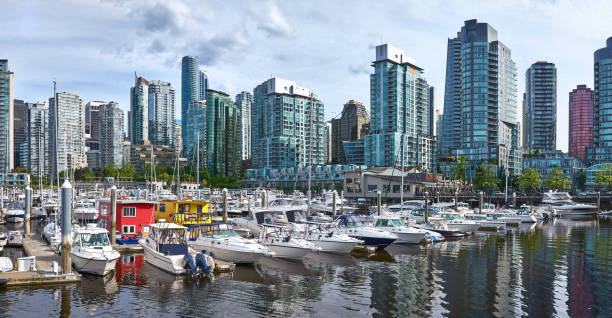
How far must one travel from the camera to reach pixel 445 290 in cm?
2500

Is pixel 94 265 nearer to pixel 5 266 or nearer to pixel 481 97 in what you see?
pixel 5 266

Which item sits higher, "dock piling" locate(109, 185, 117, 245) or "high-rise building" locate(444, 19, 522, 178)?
"high-rise building" locate(444, 19, 522, 178)

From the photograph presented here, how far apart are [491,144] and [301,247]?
531ft

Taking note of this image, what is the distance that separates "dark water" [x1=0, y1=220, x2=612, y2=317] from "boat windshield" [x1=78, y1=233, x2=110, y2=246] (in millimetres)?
2056

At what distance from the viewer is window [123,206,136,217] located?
133ft

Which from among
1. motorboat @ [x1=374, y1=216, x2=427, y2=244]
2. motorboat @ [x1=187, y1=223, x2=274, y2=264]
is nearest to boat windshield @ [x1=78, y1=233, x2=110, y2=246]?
motorboat @ [x1=187, y1=223, x2=274, y2=264]

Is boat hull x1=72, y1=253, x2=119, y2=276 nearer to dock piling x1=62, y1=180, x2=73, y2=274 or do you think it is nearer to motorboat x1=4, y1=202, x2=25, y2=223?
dock piling x1=62, y1=180, x2=73, y2=274

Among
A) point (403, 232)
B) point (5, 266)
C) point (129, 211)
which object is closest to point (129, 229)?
point (129, 211)

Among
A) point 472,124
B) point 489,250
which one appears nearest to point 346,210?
point 489,250

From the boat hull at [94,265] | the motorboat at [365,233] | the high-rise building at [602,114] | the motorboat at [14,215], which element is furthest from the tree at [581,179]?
the boat hull at [94,265]

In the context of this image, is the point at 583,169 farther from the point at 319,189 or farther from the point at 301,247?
the point at 301,247

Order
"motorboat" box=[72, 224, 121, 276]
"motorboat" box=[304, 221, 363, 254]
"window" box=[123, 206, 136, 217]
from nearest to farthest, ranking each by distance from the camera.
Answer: "motorboat" box=[72, 224, 121, 276], "motorboat" box=[304, 221, 363, 254], "window" box=[123, 206, 136, 217]

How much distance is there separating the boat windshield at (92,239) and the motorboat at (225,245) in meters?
5.86

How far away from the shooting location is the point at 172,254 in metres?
28.3
